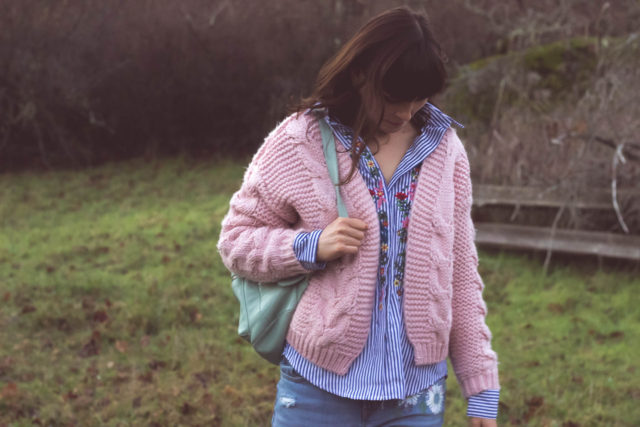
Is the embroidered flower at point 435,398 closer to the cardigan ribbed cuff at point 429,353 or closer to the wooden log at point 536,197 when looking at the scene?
the cardigan ribbed cuff at point 429,353

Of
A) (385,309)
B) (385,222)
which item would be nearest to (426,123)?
(385,222)

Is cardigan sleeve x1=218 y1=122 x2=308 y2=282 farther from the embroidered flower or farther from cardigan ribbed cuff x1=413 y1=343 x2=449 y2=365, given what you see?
the embroidered flower

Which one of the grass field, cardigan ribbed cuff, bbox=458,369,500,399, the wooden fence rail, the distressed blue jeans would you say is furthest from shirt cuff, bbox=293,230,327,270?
the wooden fence rail

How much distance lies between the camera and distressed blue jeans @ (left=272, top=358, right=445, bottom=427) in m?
1.79

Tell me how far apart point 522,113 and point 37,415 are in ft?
18.8

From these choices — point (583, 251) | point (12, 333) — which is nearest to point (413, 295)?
point (12, 333)

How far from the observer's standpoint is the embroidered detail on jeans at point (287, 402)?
182 centimetres

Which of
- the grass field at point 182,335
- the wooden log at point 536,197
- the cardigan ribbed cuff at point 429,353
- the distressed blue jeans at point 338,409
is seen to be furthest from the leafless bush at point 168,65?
the distressed blue jeans at point 338,409

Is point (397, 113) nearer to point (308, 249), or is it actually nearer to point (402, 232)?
point (402, 232)

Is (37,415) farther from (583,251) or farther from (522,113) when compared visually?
(522,113)

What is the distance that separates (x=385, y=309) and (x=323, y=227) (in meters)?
0.26

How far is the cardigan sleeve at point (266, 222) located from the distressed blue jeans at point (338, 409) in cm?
28

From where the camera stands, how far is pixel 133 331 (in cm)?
521

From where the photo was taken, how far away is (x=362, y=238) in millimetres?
1717
